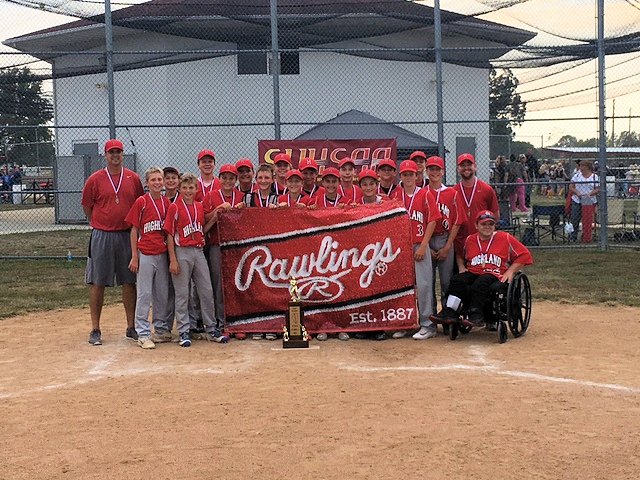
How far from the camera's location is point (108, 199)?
7926 mm

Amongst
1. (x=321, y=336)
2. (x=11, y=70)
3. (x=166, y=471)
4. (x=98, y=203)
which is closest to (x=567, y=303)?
(x=321, y=336)

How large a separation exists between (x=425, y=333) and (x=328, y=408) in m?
2.75

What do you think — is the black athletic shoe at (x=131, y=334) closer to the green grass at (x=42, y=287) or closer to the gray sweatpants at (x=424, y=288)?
the green grass at (x=42, y=287)

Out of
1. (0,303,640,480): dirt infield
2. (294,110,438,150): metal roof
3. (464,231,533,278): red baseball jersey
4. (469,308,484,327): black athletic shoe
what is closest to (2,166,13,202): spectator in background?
(294,110,438,150): metal roof

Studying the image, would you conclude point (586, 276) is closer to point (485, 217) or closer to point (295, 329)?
point (485, 217)

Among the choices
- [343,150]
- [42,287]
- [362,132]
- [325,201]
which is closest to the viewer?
[325,201]

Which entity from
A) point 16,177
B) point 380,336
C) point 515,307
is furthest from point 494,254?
point 16,177

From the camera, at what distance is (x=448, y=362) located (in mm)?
6875

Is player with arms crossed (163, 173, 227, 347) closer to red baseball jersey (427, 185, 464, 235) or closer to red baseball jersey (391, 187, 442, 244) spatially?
red baseball jersey (391, 187, 442, 244)

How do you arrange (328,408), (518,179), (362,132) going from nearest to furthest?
(328,408) → (362,132) → (518,179)

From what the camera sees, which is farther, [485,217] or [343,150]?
[343,150]

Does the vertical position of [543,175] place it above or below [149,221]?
above

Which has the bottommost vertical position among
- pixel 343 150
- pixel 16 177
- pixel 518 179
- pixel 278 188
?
pixel 278 188

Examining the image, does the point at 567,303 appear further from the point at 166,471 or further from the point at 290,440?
the point at 166,471
